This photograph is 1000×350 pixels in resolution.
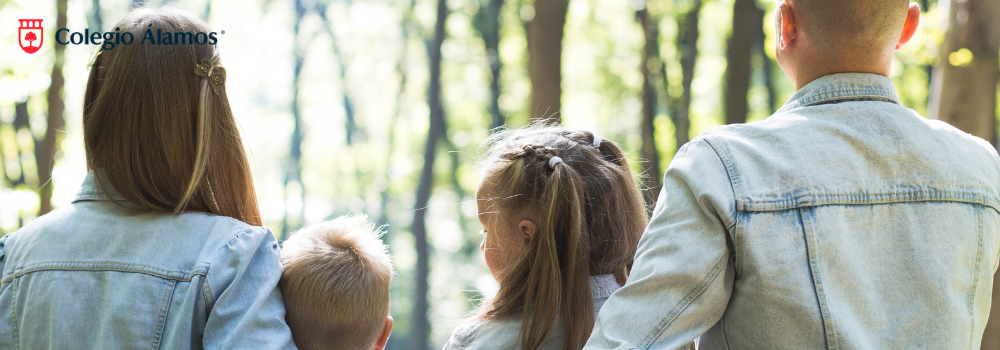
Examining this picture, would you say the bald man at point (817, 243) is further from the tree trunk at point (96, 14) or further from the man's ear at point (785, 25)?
the tree trunk at point (96, 14)

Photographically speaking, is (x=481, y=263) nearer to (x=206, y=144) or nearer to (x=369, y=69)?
(x=369, y=69)

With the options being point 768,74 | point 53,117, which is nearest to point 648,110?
point 768,74

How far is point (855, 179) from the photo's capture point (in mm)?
1524

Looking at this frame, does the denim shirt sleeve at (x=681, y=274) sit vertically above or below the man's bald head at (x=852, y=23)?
below

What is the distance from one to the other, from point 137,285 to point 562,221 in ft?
3.64

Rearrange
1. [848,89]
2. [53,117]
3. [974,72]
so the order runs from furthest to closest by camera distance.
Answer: [53,117] → [974,72] → [848,89]

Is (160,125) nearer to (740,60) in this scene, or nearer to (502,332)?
(502,332)

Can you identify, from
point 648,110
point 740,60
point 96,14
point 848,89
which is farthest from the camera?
point 96,14

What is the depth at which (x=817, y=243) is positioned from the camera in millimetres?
1491

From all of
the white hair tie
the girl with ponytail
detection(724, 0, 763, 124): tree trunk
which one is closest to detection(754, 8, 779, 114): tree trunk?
detection(724, 0, 763, 124): tree trunk

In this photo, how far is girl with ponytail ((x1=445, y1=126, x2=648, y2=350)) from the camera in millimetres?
1994

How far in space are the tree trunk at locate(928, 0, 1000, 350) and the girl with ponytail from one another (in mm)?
2976

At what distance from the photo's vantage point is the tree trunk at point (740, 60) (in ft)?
27.1

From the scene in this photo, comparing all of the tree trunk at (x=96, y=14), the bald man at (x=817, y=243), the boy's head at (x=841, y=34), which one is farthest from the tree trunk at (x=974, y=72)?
the tree trunk at (x=96, y=14)
